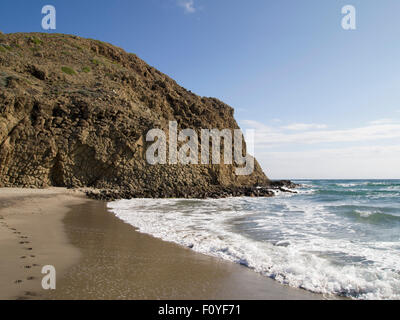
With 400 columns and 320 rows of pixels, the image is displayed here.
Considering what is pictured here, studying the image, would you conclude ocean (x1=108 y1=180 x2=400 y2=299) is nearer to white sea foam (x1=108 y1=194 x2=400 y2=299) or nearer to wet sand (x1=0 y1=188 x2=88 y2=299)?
white sea foam (x1=108 y1=194 x2=400 y2=299)

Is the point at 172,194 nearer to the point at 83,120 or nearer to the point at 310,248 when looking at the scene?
the point at 83,120

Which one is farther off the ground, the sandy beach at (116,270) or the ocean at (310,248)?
the sandy beach at (116,270)

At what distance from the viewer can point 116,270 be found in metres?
5.35

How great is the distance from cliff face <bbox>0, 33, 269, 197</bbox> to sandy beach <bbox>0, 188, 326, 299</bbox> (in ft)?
53.1

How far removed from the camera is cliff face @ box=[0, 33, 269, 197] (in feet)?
75.0

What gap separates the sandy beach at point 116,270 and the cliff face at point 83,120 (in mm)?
16178

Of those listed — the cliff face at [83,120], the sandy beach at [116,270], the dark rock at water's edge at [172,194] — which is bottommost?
the dark rock at water's edge at [172,194]

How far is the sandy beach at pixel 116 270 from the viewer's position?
14.2 ft

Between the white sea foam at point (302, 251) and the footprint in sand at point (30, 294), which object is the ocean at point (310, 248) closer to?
the white sea foam at point (302, 251)

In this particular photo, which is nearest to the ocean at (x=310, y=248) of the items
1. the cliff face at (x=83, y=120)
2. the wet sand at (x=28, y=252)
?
the wet sand at (x=28, y=252)

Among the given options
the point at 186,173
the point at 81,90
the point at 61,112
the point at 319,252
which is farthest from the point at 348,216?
the point at 81,90

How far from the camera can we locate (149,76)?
40.5 meters

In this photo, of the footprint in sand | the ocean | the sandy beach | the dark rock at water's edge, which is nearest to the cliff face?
the dark rock at water's edge

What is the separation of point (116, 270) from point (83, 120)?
23.5m
